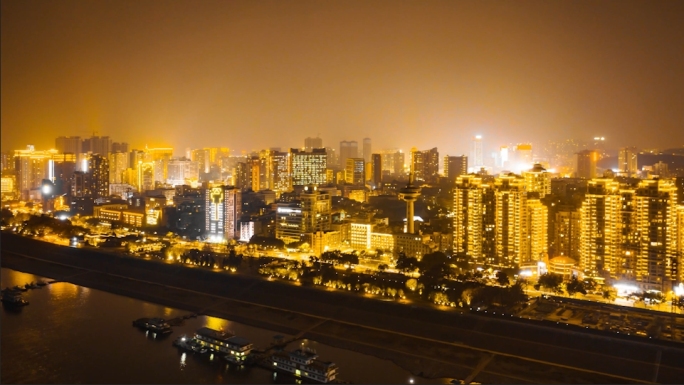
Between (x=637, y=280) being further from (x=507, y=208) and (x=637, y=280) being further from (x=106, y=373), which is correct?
(x=106, y=373)

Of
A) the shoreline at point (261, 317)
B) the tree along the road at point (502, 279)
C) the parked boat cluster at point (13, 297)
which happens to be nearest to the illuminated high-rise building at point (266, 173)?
the shoreline at point (261, 317)

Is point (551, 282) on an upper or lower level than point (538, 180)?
lower

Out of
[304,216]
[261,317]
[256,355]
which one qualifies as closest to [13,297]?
[261,317]

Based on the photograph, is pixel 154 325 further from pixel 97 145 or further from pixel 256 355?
pixel 97 145

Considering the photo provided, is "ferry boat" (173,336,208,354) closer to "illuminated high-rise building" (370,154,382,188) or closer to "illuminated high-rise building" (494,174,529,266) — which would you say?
"illuminated high-rise building" (494,174,529,266)

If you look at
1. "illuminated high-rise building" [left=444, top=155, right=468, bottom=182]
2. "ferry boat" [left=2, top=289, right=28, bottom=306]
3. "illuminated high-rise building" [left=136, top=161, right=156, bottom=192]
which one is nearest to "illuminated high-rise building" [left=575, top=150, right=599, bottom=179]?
"illuminated high-rise building" [left=444, top=155, right=468, bottom=182]

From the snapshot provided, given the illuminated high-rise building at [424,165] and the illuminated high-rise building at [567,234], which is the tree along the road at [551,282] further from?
the illuminated high-rise building at [424,165]
